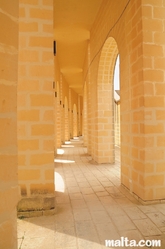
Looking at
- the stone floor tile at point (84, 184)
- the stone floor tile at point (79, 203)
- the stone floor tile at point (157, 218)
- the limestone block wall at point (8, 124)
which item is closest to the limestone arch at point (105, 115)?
the stone floor tile at point (84, 184)

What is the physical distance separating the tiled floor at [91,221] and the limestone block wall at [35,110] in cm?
29

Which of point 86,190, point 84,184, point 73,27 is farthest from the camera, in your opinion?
point 73,27

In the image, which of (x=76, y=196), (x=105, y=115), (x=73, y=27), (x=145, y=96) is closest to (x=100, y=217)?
(x=76, y=196)

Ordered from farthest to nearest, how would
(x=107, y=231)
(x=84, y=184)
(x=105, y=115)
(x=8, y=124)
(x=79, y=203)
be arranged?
(x=105, y=115)
(x=84, y=184)
(x=79, y=203)
(x=107, y=231)
(x=8, y=124)

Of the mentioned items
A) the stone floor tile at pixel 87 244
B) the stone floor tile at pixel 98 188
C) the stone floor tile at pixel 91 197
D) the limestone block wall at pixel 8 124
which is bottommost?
the stone floor tile at pixel 91 197

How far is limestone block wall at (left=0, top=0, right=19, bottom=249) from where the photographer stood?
0.94 m

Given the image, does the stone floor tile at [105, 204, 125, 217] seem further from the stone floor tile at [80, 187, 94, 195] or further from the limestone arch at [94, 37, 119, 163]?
the limestone arch at [94, 37, 119, 163]

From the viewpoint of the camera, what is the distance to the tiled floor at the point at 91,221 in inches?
71.6

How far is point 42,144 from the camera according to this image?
238 cm

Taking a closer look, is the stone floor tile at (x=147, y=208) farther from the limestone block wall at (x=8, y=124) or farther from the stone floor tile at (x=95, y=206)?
the limestone block wall at (x=8, y=124)

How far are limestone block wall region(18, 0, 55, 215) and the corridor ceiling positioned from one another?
2.99 metres

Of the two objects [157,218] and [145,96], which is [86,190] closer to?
[157,218]

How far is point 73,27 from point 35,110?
15.8 feet

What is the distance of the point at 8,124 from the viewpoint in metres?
0.98
